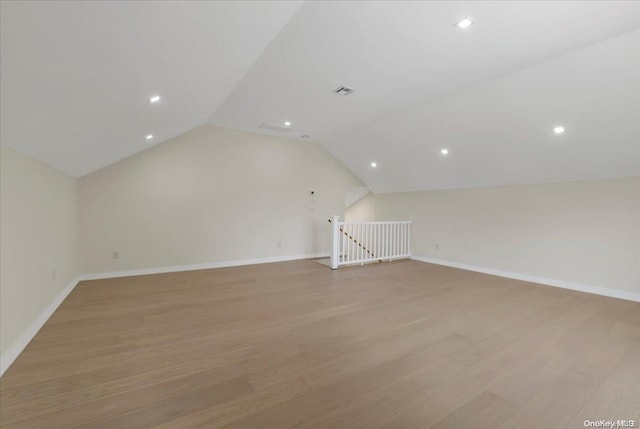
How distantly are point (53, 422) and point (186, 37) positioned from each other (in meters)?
2.24

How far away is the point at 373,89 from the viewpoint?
11.3 ft

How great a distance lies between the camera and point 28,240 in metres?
2.23

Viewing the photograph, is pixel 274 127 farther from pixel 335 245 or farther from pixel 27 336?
pixel 27 336

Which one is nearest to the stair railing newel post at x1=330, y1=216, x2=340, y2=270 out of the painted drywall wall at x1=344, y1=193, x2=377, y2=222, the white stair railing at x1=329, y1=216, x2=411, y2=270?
the white stair railing at x1=329, y1=216, x2=411, y2=270

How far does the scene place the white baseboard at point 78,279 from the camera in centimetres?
193

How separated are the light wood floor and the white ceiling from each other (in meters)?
1.62

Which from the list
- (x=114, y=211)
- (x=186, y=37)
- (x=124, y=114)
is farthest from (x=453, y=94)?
(x=114, y=211)

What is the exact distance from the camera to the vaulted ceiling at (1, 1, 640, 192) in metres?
1.34

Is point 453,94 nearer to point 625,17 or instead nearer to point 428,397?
point 625,17

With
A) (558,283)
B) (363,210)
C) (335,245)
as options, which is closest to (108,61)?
(335,245)
